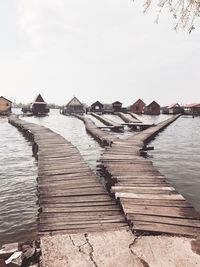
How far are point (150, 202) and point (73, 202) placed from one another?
7.37ft

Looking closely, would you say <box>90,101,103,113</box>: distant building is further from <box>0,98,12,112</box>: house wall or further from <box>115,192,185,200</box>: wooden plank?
<box>115,192,185,200</box>: wooden plank

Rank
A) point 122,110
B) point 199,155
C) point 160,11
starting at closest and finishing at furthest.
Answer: point 160,11 → point 199,155 → point 122,110

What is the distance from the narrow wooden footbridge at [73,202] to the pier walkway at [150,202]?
0.41 m

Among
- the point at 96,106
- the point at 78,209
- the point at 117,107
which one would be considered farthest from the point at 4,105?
the point at 78,209

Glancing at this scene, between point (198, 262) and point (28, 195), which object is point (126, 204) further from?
point (28, 195)

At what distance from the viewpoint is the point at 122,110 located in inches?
3649

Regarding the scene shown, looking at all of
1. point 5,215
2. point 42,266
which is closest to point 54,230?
point 42,266

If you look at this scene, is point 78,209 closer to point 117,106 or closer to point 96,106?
point 117,106

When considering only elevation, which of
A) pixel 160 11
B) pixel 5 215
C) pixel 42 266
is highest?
pixel 160 11

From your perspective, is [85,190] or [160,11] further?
[85,190]

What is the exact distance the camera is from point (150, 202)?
9234mm

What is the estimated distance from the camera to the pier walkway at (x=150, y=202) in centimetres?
767

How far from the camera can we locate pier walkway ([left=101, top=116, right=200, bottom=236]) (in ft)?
25.2

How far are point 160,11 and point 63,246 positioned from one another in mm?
5620
